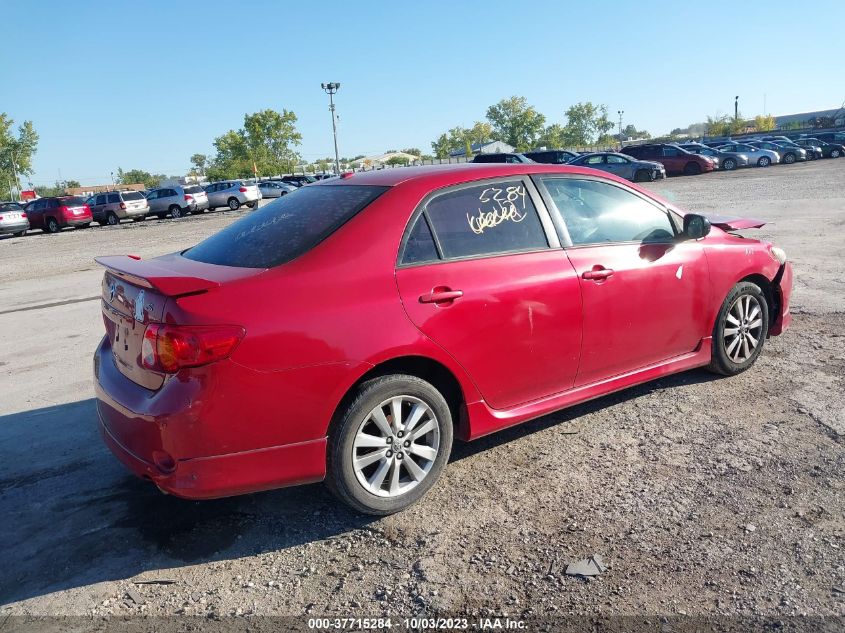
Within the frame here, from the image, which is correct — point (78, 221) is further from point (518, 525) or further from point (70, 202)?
point (518, 525)

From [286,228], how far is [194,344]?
995mm

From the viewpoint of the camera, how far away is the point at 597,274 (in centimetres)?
403

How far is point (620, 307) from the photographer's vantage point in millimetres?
4137

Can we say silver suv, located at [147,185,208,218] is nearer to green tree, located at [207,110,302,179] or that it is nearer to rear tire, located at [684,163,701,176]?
rear tire, located at [684,163,701,176]

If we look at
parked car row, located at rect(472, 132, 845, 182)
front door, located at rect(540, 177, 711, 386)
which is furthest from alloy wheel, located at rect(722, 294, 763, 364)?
parked car row, located at rect(472, 132, 845, 182)

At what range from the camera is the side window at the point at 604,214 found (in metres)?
4.14

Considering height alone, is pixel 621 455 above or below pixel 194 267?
below

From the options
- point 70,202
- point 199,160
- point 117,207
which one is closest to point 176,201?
point 117,207

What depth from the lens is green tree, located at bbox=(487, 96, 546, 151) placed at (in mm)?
109625

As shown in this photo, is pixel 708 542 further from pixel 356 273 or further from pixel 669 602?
pixel 356 273

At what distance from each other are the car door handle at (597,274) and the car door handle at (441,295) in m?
0.90

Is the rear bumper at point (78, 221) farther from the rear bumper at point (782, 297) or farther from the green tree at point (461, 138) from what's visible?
the green tree at point (461, 138)

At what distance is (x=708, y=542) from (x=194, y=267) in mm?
2792

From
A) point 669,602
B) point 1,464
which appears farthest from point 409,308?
point 1,464
